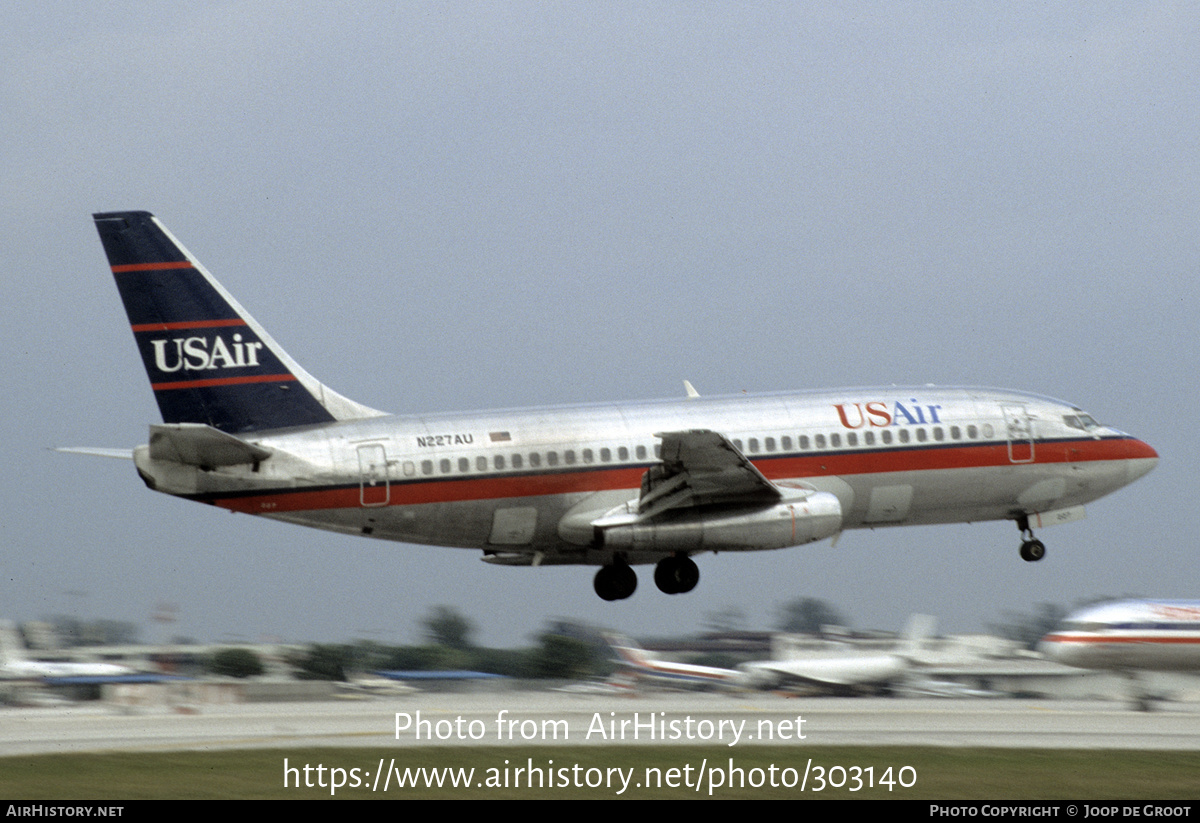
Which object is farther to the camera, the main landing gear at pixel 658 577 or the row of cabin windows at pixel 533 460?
the main landing gear at pixel 658 577

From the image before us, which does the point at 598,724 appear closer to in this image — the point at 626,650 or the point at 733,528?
the point at 733,528

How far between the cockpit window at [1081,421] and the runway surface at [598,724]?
34.3ft

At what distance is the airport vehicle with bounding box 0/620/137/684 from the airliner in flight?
4399cm

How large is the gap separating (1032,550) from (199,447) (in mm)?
27003

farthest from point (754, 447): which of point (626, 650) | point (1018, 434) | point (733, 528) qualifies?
point (626, 650)

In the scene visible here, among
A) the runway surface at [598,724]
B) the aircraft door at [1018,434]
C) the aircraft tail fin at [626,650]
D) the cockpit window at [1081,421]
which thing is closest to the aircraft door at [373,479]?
the runway surface at [598,724]

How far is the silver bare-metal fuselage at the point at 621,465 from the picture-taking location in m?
42.9

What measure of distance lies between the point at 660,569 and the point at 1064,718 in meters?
22.0

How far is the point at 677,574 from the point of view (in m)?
47.2

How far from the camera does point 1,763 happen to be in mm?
43375

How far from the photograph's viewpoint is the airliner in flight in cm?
4281

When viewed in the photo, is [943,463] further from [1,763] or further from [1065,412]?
[1,763]

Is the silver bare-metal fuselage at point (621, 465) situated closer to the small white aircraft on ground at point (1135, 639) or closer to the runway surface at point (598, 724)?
the runway surface at point (598, 724)

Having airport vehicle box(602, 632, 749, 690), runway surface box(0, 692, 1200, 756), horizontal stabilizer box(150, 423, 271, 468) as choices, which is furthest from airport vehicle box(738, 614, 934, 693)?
horizontal stabilizer box(150, 423, 271, 468)
